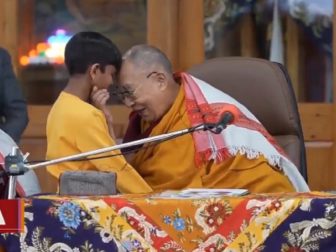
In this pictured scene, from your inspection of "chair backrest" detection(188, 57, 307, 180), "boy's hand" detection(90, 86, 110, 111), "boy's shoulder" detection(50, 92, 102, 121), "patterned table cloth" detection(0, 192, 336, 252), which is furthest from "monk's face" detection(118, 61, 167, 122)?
"patterned table cloth" detection(0, 192, 336, 252)

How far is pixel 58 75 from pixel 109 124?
1.92 metres

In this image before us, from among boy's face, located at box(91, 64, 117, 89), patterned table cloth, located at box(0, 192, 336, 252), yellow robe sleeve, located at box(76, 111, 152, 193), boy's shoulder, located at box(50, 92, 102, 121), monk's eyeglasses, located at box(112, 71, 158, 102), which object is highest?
boy's face, located at box(91, 64, 117, 89)

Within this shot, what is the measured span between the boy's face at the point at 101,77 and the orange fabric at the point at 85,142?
138 mm

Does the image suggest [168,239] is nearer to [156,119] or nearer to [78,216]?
[78,216]

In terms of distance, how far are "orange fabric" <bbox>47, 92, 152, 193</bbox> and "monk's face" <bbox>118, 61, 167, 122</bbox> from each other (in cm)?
26

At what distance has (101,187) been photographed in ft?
11.4

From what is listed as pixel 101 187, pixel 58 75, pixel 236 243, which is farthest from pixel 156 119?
pixel 58 75

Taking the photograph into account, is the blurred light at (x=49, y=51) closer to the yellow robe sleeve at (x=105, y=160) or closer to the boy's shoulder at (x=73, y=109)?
the boy's shoulder at (x=73, y=109)

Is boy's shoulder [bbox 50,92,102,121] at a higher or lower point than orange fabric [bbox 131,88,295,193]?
higher

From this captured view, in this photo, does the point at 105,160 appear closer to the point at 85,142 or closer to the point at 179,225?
the point at 85,142

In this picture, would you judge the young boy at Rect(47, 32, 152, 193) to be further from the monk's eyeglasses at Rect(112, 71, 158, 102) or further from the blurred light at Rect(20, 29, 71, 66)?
the blurred light at Rect(20, 29, 71, 66)

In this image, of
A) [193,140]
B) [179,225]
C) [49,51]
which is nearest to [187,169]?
[193,140]

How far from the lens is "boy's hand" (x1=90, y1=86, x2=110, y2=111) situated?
4.15 m

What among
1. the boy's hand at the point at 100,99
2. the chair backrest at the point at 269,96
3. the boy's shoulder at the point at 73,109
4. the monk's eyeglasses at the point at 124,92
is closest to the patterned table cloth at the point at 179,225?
the boy's shoulder at the point at 73,109
